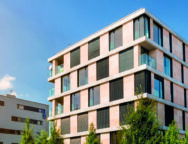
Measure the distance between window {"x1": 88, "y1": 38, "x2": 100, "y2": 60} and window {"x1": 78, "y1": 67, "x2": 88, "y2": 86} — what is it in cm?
174

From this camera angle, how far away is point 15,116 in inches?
2457

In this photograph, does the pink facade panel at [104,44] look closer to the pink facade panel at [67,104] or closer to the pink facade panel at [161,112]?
the pink facade panel at [67,104]

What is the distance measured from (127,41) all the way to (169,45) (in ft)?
18.5

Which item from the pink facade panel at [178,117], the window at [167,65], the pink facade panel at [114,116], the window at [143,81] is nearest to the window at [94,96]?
the pink facade panel at [114,116]

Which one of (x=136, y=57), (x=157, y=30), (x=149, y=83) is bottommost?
(x=149, y=83)

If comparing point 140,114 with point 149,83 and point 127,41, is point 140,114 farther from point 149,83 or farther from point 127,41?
point 127,41

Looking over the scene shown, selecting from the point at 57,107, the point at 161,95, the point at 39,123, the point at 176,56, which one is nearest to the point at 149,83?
the point at 161,95

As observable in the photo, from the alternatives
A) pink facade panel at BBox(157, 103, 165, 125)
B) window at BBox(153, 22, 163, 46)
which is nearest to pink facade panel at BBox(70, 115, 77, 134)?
pink facade panel at BBox(157, 103, 165, 125)

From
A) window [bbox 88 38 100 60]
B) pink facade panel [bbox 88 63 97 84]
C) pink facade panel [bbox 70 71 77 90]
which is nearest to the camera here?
pink facade panel [bbox 88 63 97 84]

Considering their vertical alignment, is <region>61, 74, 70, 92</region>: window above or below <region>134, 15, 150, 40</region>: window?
below

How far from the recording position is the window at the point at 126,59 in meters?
33.0

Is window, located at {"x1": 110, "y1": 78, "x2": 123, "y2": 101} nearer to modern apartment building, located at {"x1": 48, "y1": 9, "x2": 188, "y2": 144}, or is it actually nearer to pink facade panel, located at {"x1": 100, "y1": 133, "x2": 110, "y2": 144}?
modern apartment building, located at {"x1": 48, "y1": 9, "x2": 188, "y2": 144}

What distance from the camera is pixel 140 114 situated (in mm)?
22172

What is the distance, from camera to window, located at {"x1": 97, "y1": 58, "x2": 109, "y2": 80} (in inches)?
1401
